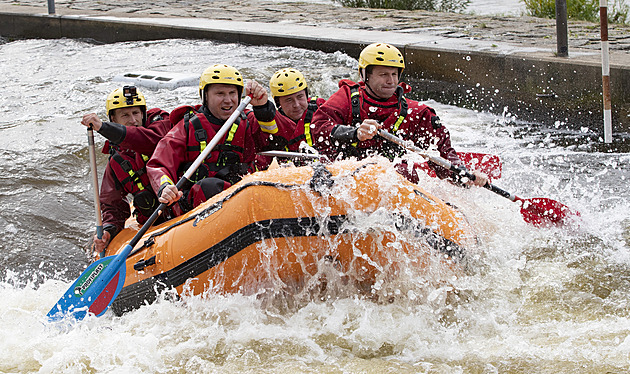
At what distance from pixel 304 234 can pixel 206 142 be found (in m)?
1.26

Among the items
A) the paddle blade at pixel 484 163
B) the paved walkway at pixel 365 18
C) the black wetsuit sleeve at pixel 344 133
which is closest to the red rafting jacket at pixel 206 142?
the black wetsuit sleeve at pixel 344 133

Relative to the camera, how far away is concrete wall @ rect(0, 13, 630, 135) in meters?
7.45

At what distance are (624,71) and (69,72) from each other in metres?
7.84

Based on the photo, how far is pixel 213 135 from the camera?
4.90 m

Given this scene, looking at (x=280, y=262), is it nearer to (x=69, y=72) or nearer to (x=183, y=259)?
(x=183, y=259)

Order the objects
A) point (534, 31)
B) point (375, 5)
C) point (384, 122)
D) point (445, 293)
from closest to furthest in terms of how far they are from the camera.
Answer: point (445, 293) < point (384, 122) < point (534, 31) < point (375, 5)

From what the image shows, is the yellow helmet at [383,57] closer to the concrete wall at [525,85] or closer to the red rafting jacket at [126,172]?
the red rafting jacket at [126,172]

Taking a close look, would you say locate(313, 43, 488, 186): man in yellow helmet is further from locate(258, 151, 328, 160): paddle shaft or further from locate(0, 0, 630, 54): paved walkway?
locate(0, 0, 630, 54): paved walkway

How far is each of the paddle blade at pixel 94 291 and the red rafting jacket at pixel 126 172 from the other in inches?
30.2

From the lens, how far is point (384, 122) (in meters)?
5.08

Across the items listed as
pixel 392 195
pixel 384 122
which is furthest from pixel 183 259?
pixel 384 122

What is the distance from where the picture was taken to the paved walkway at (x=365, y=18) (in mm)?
9500

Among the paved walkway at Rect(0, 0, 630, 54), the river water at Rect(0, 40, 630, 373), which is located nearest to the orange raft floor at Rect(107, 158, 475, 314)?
the river water at Rect(0, 40, 630, 373)

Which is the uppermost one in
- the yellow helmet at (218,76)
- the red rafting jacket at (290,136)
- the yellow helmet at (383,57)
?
the yellow helmet at (383,57)
